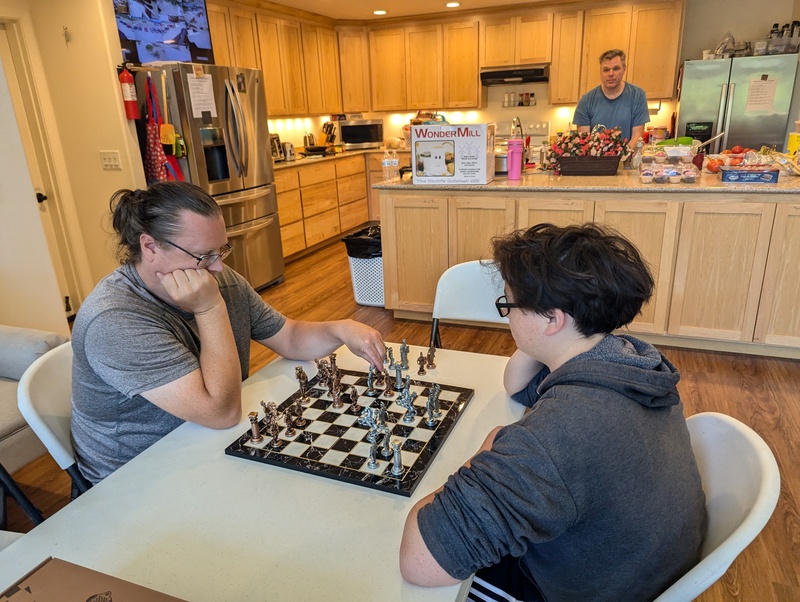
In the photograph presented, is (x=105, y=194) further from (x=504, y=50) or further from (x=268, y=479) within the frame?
(x=504, y=50)

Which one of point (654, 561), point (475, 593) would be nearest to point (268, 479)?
point (475, 593)

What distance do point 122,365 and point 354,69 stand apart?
6112mm

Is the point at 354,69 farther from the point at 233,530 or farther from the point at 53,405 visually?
the point at 233,530

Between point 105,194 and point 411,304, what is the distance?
221 centimetres

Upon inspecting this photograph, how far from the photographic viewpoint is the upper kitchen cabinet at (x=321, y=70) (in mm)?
5934

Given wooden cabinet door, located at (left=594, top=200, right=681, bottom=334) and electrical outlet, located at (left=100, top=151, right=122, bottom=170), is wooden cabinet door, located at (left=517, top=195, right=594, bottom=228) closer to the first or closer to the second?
wooden cabinet door, located at (left=594, top=200, right=681, bottom=334)

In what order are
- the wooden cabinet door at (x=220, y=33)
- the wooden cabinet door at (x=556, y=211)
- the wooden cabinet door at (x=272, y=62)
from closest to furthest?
the wooden cabinet door at (x=556, y=211)
the wooden cabinet door at (x=220, y=33)
the wooden cabinet door at (x=272, y=62)

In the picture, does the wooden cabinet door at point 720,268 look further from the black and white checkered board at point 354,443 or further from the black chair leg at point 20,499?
the black chair leg at point 20,499

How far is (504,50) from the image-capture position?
6016mm

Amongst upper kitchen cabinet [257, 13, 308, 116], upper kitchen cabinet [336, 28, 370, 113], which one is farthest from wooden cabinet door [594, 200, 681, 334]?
upper kitchen cabinet [336, 28, 370, 113]

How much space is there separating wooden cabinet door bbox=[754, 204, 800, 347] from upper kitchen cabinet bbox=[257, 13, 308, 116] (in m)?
4.39

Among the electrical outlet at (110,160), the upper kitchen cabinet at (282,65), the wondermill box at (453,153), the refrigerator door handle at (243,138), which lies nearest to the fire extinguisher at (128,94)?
the electrical outlet at (110,160)

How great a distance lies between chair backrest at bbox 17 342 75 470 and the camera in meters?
1.24

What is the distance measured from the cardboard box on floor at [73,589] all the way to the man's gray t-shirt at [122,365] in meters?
0.49
